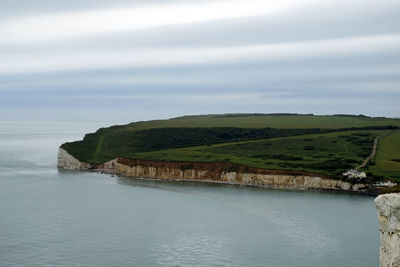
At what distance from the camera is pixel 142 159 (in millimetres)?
120000

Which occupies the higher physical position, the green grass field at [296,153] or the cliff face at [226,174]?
the green grass field at [296,153]

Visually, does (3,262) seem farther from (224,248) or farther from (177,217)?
(177,217)

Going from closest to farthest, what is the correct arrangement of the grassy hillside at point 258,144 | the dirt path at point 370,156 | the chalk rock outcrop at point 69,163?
the dirt path at point 370,156
the grassy hillside at point 258,144
the chalk rock outcrop at point 69,163

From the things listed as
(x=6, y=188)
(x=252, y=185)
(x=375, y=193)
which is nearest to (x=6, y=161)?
(x=6, y=188)

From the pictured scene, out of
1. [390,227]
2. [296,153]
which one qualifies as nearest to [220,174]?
[296,153]

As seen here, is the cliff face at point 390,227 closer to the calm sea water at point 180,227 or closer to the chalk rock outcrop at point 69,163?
the calm sea water at point 180,227

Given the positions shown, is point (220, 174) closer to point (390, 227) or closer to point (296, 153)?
point (296, 153)

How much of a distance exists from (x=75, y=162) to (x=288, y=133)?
59238mm

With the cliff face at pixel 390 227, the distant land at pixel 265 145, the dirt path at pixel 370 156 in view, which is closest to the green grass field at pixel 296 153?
the distant land at pixel 265 145

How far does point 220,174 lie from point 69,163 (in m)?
44.5

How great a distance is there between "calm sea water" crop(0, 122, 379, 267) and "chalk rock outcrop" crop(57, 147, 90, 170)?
3488 cm

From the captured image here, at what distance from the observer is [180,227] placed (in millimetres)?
62375

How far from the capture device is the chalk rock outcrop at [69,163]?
439 ft

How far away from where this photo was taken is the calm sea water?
49094 mm
